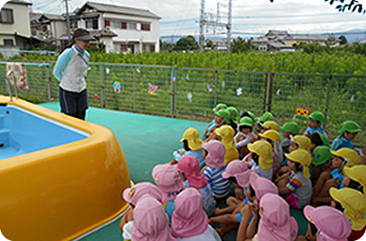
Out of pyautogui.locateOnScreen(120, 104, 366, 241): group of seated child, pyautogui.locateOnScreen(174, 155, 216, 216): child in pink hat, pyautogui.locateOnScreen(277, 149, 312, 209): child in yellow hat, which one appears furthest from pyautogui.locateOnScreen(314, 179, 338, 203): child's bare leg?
pyautogui.locateOnScreen(174, 155, 216, 216): child in pink hat

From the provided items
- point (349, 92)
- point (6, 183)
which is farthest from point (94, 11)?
point (6, 183)

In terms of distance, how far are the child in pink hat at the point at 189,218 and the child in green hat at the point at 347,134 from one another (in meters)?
2.76

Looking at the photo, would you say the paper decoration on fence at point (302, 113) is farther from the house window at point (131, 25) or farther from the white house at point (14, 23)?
the house window at point (131, 25)

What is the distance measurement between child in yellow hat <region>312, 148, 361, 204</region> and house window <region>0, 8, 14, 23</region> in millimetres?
31901

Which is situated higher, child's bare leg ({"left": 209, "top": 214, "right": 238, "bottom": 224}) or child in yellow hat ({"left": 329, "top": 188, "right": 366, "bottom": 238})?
child in yellow hat ({"left": 329, "top": 188, "right": 366, "bottom": 238})

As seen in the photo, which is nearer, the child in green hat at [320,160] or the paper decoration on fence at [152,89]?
the child in green hat at [320,160]

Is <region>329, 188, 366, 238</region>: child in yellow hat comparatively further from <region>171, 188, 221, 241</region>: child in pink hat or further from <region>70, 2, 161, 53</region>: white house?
<region>70, 2, 161, 53</region>: white house

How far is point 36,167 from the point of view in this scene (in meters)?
2.16

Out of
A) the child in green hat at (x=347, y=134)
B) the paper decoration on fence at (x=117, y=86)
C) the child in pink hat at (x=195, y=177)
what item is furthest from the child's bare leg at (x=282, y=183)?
the paper decoration on fence at (x=117, y=86)

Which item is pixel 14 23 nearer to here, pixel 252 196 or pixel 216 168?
pixel 216 168

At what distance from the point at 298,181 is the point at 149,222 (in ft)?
6.05

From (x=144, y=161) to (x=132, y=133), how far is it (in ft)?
5.05

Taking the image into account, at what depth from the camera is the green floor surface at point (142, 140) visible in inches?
101

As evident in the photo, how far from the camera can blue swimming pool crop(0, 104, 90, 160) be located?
323 centimetres
